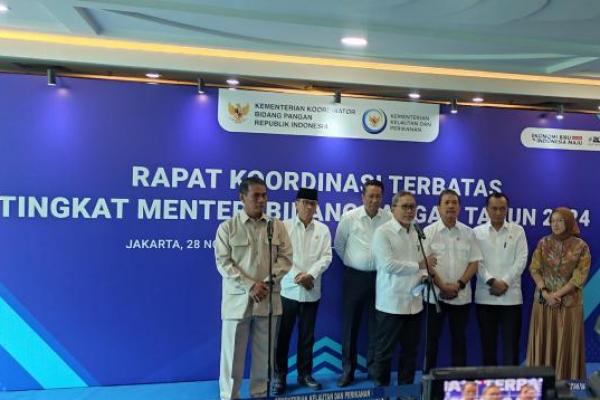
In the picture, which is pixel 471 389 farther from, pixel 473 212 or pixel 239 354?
pixel 473 212

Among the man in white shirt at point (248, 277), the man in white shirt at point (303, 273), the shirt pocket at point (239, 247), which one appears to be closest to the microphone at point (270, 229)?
the man in white shirt at point (248, 277)

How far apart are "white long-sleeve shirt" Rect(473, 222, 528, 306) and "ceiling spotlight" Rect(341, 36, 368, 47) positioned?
183 centimetres

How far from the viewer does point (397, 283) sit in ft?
13.4

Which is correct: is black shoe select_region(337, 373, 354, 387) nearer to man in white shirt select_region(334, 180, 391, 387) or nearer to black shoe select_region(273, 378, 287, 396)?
man in white shirt select_region(334, 180, 391, 387)

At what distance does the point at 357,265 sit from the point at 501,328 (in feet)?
4.31

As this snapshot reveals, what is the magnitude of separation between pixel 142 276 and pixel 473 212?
2.98 m

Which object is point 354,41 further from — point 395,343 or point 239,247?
point 395,343

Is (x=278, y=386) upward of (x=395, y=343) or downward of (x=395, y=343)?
downward

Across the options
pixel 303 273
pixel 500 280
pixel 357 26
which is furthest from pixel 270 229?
pixel 500 280

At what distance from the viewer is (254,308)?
3883 millimetres

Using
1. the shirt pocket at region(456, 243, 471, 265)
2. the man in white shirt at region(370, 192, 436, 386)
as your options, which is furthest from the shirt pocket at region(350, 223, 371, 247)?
the shirt pocket at region(456, 243, 471, 265)

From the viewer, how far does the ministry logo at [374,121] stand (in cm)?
492

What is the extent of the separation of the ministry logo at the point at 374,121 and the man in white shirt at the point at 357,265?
0.55 m

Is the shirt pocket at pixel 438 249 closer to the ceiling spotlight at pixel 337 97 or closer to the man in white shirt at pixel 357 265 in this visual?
the man in white shirt at pixel 357 265
